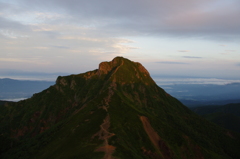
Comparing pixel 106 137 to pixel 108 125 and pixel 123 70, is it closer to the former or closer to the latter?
pixel 108 125

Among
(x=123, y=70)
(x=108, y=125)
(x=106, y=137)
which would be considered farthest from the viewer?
(x=123, y=70)

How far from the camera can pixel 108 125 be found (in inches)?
3273

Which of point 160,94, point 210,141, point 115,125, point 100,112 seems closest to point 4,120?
point 100,112

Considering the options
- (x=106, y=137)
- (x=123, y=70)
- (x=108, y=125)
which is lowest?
(x=106, y=137)

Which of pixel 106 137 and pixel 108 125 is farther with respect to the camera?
pixel 108 125

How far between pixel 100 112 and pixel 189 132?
215 ft

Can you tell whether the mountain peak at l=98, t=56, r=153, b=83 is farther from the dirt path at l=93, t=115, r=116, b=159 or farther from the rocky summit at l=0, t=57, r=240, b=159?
the dirt path at l=93, t=115, r=116, b=159

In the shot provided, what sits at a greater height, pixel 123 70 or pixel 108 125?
pixel 123 70

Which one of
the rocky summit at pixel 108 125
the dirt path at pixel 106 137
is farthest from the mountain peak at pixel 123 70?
the dirt path at pixel 106 137

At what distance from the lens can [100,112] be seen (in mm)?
96000

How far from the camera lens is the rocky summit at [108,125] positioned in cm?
7481

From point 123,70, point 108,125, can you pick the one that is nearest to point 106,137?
point 108,125

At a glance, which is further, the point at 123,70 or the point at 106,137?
the point at 123,70

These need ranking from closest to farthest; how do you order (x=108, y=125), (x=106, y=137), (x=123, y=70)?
(x=106, y=137), (x=108, y=125), (x=123, y=70)
